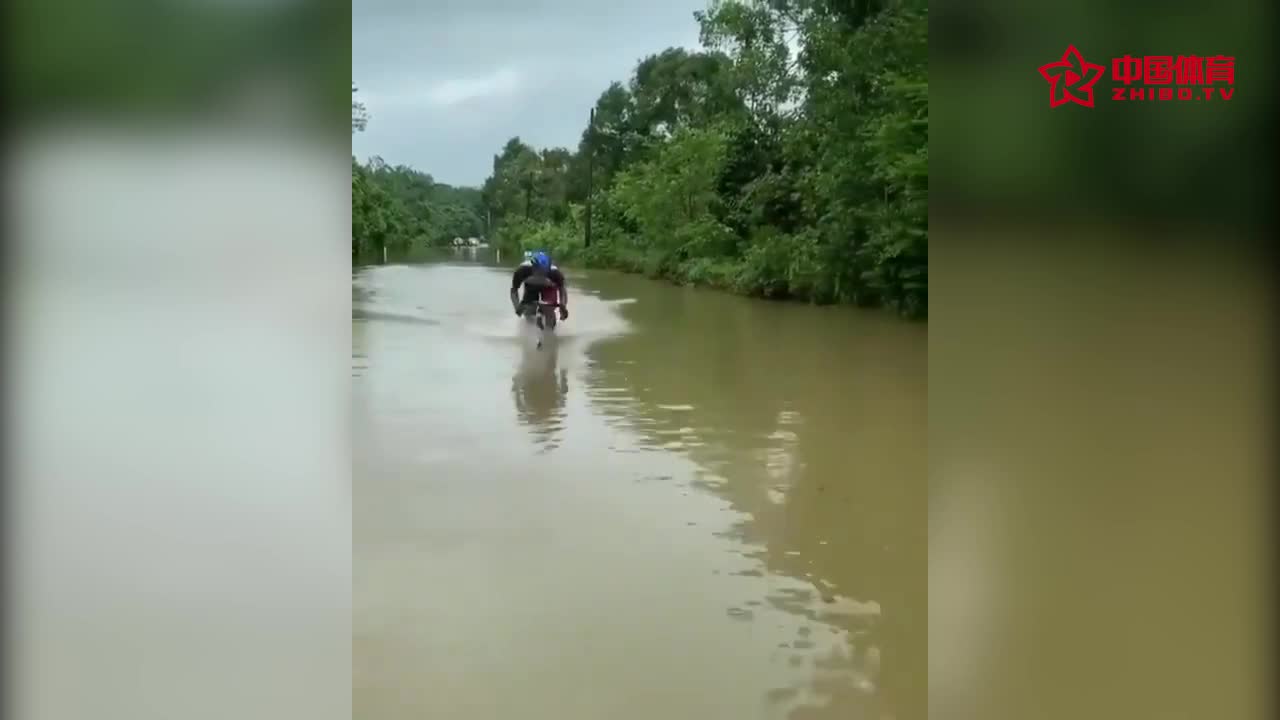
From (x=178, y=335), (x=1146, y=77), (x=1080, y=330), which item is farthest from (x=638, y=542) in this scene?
(x=1146, y=77)

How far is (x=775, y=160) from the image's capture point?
17.0 metres

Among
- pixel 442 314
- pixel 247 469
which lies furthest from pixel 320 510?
pixel 442 314

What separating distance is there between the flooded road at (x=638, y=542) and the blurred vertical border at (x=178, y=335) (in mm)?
326

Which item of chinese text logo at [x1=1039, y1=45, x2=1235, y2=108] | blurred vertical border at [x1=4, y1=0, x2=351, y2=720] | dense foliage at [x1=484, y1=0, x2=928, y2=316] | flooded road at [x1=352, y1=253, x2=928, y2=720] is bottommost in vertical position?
flooded road at [x1=352, y1=253, x2=928, y2=720]

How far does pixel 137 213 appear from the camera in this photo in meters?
1.84

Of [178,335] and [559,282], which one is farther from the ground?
[559,282]

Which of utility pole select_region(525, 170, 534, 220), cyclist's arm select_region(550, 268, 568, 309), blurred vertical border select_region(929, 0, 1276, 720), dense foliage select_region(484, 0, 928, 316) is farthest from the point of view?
utility pole select_region(525, 170, 534, 220)

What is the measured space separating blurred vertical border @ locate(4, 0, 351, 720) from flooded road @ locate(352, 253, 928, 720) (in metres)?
0.33

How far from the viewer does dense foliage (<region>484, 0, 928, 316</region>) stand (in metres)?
10.1

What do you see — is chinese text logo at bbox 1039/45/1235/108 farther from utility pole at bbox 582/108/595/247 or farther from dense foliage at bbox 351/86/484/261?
utility pole at bbox 582/108/595/247

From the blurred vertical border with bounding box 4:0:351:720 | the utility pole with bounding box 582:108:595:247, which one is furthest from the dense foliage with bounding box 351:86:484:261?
the utility pole with bounding box 582:108:595:247

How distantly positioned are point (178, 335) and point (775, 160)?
1569 cm

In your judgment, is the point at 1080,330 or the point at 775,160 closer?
the point at 1080,330

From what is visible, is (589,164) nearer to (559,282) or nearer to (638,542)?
(559,282)
